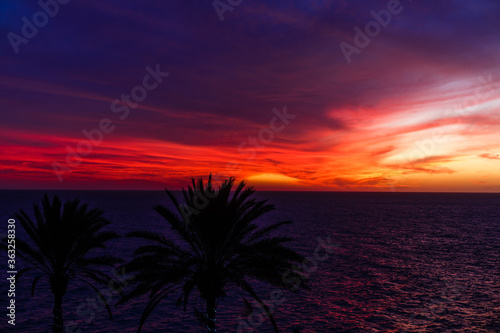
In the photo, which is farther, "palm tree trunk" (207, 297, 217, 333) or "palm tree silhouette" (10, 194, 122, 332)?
"palm tree silhouette" (10, 194, 122, 332)

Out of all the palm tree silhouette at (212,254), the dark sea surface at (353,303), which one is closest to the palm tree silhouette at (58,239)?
the palm tree silhouette at (212,254)

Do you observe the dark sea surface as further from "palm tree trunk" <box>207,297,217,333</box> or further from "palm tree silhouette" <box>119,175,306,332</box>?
"palm tree silhouette" <box>119,175,306,332</box>

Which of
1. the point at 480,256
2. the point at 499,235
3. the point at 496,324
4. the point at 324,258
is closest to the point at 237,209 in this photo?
the point at 496,324

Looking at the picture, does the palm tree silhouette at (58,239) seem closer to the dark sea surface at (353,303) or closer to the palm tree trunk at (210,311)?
the palm tree trunk at (210,311)

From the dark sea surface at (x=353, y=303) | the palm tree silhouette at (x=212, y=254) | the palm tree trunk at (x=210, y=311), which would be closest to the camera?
the palm tree silhouette at (x=212, y=254)

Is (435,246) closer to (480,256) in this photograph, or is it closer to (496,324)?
(480,256)

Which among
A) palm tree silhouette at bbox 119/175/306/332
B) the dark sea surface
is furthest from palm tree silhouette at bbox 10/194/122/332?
the dark sea surface

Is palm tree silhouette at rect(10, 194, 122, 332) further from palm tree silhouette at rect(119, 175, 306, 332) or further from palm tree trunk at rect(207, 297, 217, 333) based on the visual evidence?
palm tree trunk at rect(207, 297, 217, 333)

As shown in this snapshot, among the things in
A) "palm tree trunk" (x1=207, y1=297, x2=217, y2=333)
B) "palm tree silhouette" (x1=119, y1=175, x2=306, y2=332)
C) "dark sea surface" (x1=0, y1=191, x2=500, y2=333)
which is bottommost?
"dark sea surface" (x1=0, y1=191, x2=500, y2=333)

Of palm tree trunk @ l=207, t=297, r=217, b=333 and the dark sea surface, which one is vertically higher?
palm tree trunk @ l=207, t=297, r=217, b=333

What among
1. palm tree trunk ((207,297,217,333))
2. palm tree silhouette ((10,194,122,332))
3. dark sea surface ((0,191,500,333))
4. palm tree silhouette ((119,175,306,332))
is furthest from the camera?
dark sea surface ((0,191,500,333))

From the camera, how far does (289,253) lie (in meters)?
14.5

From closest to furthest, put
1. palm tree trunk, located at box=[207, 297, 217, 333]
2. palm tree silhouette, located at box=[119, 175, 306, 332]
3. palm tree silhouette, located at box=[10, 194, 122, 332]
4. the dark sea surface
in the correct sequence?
palm tree silhouette, located at box=[119, 175, 306, 332] < palm tree trunk, located at box=[207, 297, 217, 333] < palm tree silhouette, located at box=[10, 194, 122, 332] < the dark sea surface

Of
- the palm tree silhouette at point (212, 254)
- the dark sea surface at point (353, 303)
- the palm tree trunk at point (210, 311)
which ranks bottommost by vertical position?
the dark sea surface at point (353, 303)
